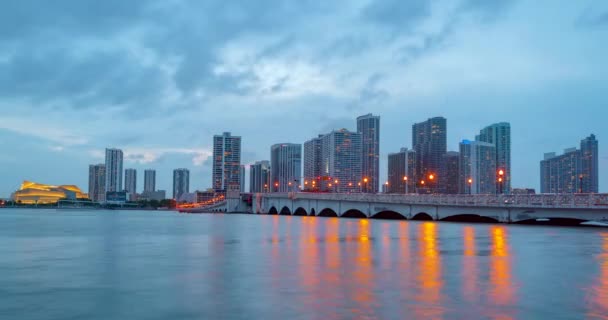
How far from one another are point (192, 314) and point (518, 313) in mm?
8495

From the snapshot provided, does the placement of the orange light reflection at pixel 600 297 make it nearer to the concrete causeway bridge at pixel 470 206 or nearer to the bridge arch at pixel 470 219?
the concrete causeway bridge at pixel 470 206

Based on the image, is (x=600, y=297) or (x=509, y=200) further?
(x=509, y=200)

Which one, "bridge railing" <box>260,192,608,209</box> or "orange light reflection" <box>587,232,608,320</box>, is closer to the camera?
"orange light reflection" <box>587,232,608,320</box>

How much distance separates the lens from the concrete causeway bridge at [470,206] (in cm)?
5297

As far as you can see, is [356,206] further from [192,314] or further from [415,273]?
[192,314]

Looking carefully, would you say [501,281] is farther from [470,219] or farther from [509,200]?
[470,219]

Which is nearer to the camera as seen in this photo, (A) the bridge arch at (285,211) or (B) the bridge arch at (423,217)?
(B) the bridge arch at (423,217)

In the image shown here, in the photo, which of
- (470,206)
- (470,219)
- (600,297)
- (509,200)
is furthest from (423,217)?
(600,297)

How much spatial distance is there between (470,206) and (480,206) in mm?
1557

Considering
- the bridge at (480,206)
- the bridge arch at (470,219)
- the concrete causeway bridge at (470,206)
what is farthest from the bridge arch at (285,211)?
the bridge arch at (470,219)

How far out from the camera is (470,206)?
66438 mm

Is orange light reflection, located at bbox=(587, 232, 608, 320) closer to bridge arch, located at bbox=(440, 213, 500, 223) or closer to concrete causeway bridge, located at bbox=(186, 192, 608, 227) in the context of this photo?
concrete causeway bridge, located at bbox=(186, 192, 608, 227)

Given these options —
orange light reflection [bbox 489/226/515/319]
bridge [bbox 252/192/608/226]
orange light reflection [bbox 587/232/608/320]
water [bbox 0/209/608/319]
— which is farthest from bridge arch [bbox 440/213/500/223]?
orange light reflection [bbox 587/232/608/320]

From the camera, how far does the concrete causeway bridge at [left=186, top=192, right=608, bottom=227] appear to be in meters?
53.0
